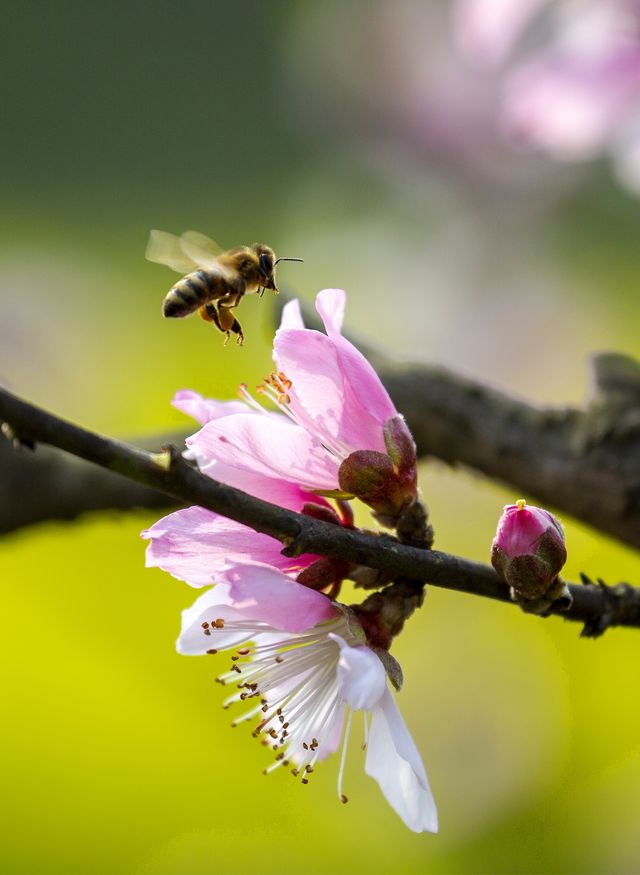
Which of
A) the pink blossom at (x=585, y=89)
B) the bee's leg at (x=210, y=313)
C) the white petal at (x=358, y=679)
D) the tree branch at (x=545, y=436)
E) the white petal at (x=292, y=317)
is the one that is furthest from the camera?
the pink blossom at (x=585, y=89)

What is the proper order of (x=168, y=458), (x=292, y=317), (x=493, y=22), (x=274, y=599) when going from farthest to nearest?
1. (x=493, y=22)
2. (x=292, y=317)
3. (x=274, y=599)
4. (x=168, y=458)

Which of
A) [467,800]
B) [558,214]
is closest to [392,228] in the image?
[558,214]

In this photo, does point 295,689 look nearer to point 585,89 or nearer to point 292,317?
point 292,317

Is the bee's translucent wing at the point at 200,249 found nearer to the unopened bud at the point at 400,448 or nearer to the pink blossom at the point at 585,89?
the unopened bud at the point at 400,448

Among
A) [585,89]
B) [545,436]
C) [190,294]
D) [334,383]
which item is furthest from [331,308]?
[585,89]

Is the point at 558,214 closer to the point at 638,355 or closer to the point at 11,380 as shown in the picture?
the point at 638,355

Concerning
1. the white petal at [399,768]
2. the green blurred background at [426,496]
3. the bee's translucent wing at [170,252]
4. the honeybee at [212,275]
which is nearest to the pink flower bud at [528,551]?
the white petal at [399,768]
